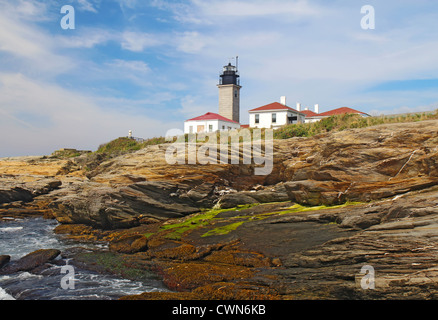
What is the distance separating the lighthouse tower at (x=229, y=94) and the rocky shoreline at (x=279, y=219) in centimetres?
3776

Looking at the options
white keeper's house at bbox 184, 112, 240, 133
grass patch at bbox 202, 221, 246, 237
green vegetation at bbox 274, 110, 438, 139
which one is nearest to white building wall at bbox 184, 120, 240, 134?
white keeper's house at bbox 184, 112, 240, 133

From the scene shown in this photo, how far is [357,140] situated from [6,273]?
21.8m

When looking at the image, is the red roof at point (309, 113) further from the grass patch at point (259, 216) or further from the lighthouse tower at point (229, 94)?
the grass patch at point (259, 216)

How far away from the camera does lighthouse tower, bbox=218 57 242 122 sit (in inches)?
2773

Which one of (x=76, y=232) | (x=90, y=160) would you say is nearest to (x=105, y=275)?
(x=76, y=232)

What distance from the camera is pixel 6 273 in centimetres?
1697

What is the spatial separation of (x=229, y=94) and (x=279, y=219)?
53.7 metres

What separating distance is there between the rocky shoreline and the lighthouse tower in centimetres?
3776

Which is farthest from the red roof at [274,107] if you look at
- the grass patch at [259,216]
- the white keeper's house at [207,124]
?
the grass patch at [259,216]

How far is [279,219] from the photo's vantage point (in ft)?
65.4

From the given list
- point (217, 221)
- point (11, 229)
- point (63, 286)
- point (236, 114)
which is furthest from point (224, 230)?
point (236, 114)
